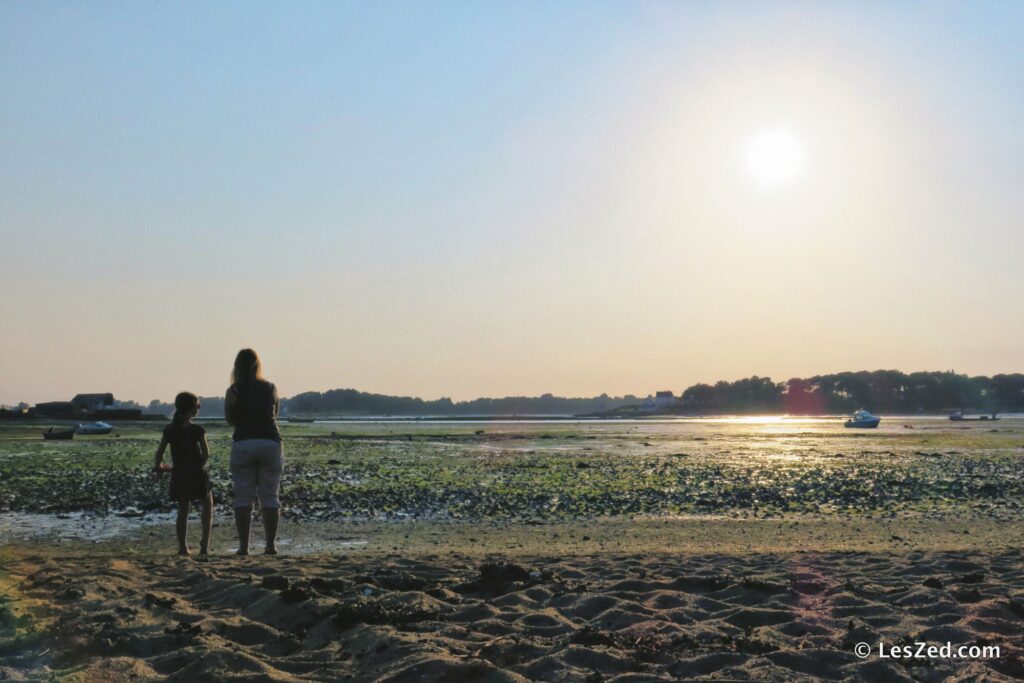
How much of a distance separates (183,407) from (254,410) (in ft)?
4.01

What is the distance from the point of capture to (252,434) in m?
9.66

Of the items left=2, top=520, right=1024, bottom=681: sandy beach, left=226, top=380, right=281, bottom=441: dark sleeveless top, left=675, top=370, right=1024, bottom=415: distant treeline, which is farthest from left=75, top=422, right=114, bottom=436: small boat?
left=675, top=370, right=1024, bottom=415: distant treeline

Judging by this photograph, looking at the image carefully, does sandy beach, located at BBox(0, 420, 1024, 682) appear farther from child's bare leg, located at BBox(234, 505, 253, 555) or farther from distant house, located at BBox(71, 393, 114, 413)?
distant house, located at BBox(71, 393, 114, 413)

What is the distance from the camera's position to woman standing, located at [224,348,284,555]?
9.59m

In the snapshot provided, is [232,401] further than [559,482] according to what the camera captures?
No

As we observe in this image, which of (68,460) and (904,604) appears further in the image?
(68,460)

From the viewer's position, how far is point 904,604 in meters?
7.04

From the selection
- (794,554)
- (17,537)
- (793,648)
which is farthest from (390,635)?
(17,537)

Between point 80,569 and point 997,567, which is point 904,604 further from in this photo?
point 80,569

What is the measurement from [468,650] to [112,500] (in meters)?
13.9

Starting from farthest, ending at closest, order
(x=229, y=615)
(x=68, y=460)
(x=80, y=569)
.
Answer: (x=68, y=460), (x=80, y=569), (x=229, y=615)

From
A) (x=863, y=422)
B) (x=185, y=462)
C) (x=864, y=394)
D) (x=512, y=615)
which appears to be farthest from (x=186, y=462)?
(x=864, y=394)

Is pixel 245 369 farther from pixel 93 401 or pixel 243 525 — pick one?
pixel 93 401

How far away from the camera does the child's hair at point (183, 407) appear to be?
10023 millimetres
